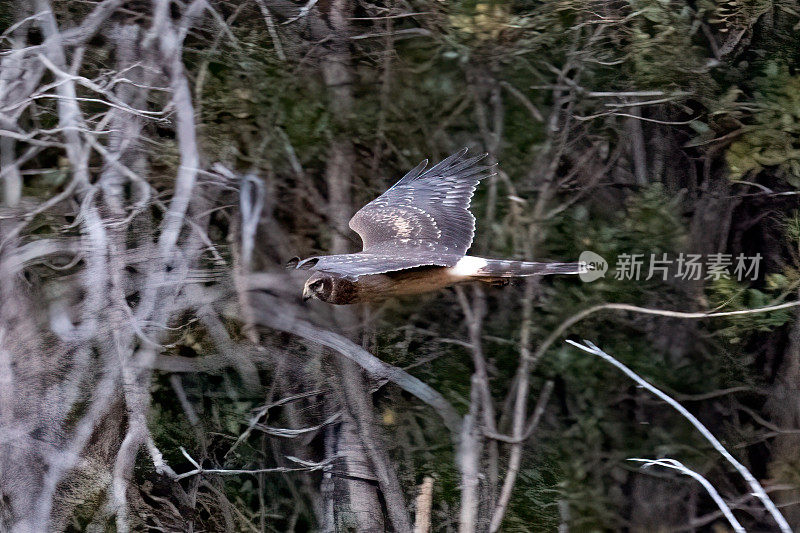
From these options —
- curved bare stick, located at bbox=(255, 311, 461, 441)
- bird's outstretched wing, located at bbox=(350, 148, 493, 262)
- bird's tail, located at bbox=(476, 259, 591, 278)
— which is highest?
bird's tail, located at bbox=(476, 259, 591, 278)

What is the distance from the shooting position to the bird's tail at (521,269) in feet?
10.0

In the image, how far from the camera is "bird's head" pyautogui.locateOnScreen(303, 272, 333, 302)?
293 centimetres

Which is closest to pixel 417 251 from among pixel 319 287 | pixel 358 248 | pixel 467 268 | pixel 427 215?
pixel 467 268

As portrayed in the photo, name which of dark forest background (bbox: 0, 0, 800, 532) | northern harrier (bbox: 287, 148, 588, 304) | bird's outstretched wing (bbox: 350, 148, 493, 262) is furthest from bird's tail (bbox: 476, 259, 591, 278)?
dark forest background (bbox: 0, 0, 800, 532)

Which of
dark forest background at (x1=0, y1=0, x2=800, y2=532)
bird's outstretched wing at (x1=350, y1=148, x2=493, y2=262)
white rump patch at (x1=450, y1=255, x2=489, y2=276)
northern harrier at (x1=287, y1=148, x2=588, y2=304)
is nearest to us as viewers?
northern harrier at (x1=287, y1=148, x2=588, y2=304)

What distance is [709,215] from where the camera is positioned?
4.48 metres

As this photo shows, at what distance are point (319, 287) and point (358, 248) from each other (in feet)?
3.93

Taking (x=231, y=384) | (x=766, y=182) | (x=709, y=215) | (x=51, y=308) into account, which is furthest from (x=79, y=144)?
(x=766, y=182)

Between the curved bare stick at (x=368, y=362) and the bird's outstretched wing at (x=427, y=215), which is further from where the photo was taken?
the curved bare stick at (x=368, y=362)

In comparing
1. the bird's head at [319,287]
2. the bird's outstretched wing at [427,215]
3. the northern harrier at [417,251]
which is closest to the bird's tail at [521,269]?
Result: the northern harrier at [417,251]

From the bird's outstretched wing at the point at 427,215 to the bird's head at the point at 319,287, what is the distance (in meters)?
0.27

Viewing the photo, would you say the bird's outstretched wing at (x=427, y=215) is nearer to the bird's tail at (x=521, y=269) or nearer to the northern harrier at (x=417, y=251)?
the northern harrier at (x=417, y=251)

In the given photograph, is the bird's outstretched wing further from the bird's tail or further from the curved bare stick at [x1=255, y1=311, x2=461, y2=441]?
the curved bare stick at [x1=255, y1=311, x2=461, y2=441]

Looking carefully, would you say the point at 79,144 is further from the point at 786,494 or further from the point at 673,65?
the point at 786,494
